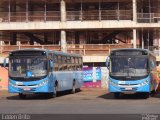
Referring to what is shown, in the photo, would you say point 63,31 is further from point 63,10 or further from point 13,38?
point 13,38

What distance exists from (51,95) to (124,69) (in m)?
5.42

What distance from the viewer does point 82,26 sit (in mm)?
51844

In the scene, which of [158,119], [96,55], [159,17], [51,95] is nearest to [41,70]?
[51,95]

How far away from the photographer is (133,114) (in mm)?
17062

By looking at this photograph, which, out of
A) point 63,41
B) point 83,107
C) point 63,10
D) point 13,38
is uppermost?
point 63,10

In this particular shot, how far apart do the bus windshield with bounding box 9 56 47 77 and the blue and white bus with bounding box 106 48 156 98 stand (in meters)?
3.80

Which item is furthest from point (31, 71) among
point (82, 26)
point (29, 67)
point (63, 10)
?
point (63, 10)

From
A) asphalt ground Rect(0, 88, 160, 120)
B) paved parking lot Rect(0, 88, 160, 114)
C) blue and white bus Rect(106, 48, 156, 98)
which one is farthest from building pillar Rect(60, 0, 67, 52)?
paved parking lot Rect(0, 88, 160, 114)

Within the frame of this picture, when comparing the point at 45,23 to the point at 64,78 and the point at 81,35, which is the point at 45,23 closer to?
the point at 81,35

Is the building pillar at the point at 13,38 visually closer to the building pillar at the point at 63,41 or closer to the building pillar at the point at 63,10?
the building pillar at the point at 63,41

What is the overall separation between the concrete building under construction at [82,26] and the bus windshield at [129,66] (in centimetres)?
2402

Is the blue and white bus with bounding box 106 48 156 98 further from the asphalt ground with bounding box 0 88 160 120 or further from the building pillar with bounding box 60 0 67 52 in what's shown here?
the building pillar with bounding box 60 0 67 52

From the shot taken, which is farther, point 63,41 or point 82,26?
point 63,41

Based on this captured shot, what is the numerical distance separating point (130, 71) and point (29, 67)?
576cm
